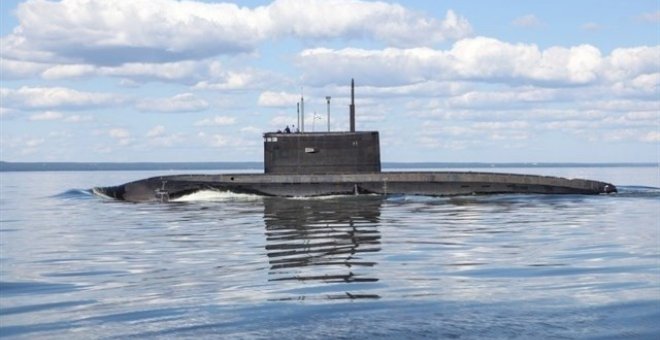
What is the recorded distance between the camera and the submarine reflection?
677 inches

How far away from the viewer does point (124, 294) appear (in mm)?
16672

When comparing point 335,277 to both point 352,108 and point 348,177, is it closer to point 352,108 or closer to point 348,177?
point 348,177

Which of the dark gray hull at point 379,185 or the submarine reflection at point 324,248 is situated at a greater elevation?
the dark gray hull at point 379,185

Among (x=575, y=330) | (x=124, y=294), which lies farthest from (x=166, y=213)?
(x=575, y=330)

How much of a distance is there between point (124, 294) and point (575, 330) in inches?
335

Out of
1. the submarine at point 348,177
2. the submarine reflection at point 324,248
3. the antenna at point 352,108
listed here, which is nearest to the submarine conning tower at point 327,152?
the submarine at point 348,177

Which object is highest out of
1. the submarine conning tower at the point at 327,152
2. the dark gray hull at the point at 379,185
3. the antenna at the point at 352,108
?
the antenna at the point at 352,108

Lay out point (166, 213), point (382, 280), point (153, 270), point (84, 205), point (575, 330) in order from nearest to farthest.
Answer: point (575, 330)
point (382, 280)
point (153, 270)
point (166, 213)
point (84, 205)

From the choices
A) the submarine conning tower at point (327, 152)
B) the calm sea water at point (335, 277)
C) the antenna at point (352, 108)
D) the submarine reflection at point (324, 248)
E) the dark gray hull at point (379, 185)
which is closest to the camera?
the calm sea water at point (335, 277)

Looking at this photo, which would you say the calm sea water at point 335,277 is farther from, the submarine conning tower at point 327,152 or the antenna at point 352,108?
the antenna at point 352,108

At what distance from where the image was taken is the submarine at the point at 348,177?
53.6 meters

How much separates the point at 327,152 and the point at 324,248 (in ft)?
99.6

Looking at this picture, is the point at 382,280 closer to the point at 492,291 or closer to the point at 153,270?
the point at 492,291

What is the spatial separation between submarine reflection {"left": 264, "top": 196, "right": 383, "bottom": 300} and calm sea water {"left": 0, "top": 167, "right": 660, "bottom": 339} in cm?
6
